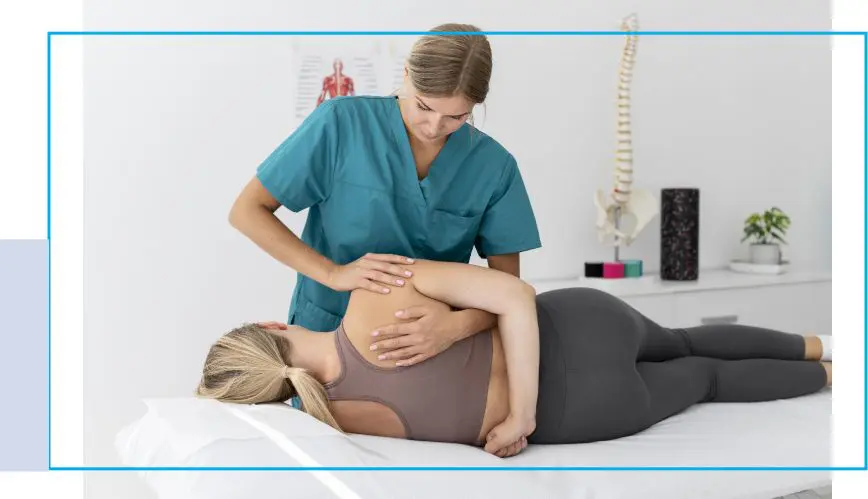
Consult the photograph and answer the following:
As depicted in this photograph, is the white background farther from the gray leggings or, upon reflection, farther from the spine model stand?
the gray leggings

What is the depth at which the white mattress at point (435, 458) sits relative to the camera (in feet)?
3.58

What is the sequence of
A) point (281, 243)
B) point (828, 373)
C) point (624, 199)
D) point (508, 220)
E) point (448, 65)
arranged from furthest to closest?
point (624, 199) < point (828, 373) < point (508, 220) < point (281, 243) < point (448, 65)

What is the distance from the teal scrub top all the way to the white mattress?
0.29 metres

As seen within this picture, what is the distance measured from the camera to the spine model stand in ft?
5.50

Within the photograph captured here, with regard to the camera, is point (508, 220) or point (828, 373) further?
point (828, 373)

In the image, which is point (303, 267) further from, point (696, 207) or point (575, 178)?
point (696, 207)

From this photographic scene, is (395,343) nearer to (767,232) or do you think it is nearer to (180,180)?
(180,180)

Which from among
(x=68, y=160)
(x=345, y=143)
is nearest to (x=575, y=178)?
(x=345, y=143)

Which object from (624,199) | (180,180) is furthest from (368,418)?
(624,199)

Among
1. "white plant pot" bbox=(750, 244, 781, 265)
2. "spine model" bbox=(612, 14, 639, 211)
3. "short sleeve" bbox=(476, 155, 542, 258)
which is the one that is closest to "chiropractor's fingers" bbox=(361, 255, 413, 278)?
"short sleeve" bbox=(476, 155, 542, 258)

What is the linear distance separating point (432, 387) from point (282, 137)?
1.75ft

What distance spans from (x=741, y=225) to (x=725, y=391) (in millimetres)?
406

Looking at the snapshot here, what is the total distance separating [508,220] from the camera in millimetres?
1416

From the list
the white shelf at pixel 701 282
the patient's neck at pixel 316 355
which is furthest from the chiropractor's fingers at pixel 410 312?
the white shelf at pixel 701 282
